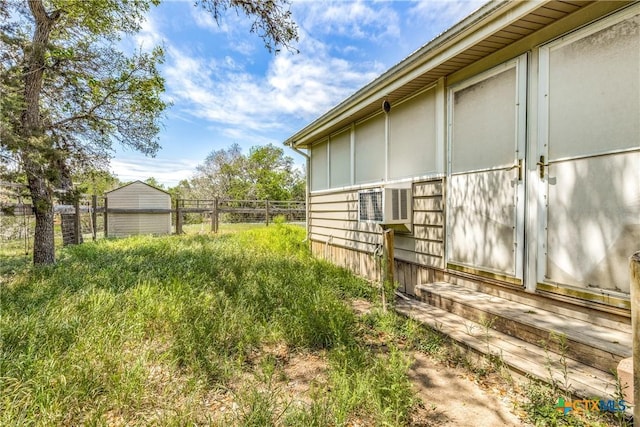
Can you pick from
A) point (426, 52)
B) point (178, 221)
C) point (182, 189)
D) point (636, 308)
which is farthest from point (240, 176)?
point (636, 308)

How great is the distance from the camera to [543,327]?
2.15 metres

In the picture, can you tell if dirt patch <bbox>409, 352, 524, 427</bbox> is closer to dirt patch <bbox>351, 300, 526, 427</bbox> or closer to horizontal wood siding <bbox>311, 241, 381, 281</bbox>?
dirt patch <bbox>351, 300, 526, 427</bbox>

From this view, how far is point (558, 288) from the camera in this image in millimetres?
2410

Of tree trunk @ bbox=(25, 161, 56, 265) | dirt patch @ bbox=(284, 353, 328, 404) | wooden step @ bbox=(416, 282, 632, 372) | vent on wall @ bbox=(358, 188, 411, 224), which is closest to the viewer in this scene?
wooden step @ bbox=(416, 282, 632, 372)

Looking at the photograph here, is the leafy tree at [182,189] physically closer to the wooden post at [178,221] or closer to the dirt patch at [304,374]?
the wooden post at [178,221]

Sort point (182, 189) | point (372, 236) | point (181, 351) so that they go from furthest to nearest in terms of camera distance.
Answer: point (182, 189) < point (372, 236) < point (181, 351)

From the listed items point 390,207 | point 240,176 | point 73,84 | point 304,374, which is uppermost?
point 240,176

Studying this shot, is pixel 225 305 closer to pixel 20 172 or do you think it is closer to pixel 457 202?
pixel 457 202

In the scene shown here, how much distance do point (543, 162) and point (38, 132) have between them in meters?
6.61

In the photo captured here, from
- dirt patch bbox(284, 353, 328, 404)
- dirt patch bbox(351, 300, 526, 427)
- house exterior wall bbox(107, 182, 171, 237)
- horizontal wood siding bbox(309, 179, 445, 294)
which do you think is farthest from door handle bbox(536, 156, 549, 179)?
house exterior wall bbox(107, 182, 171, 237)

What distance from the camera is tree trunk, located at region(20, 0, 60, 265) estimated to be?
14.6 ft

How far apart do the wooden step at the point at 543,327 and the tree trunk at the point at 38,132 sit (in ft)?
19.7

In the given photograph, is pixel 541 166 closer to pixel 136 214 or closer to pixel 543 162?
pixel 543 162

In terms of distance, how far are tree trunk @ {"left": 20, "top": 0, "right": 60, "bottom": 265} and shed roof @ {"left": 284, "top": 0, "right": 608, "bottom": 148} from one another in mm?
5020
